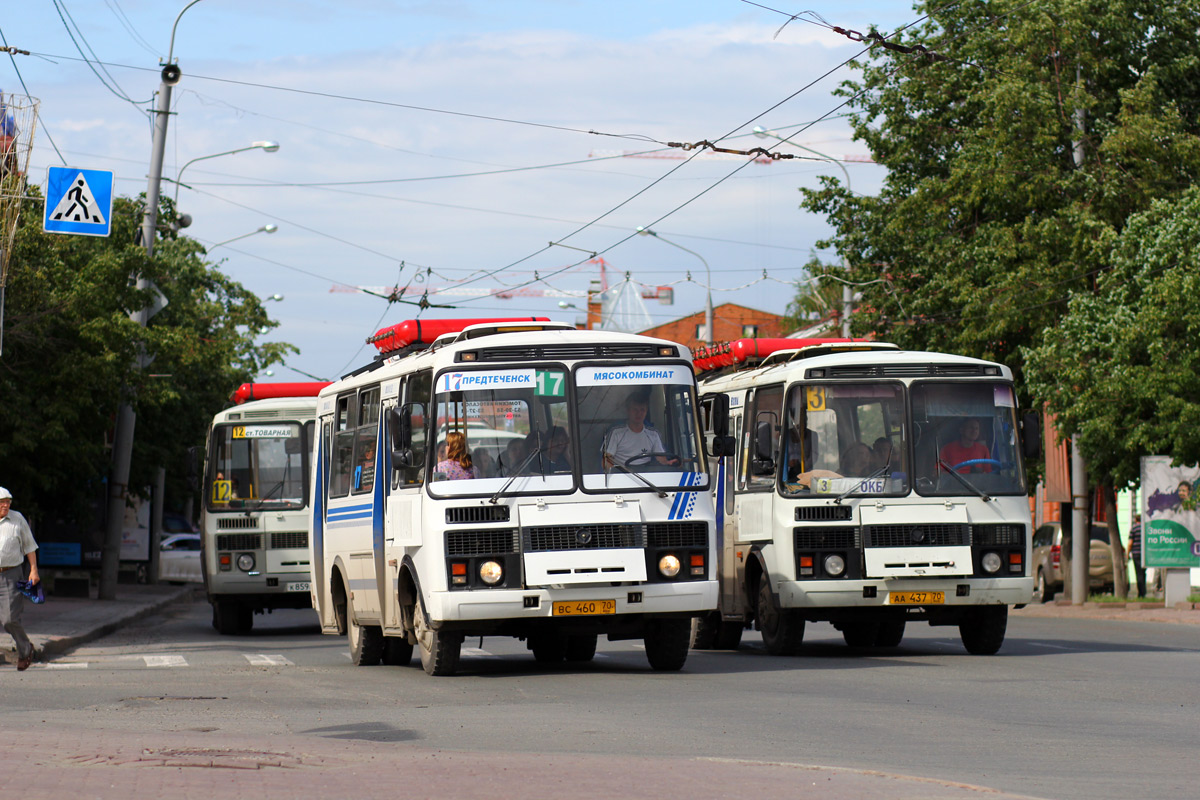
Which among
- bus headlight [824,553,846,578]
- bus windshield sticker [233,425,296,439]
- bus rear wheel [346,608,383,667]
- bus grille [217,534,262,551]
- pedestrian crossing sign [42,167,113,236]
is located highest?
pedestrian crossing sign [42,167,113,236]

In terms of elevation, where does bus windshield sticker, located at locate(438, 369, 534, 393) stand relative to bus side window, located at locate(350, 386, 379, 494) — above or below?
above

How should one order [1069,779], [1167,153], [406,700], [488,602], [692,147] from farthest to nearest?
[1167,153], [692,147], [488,602], [406,700], [1069,779]

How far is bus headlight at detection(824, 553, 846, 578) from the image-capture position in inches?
670

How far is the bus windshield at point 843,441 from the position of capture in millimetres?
17172

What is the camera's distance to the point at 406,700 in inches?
530

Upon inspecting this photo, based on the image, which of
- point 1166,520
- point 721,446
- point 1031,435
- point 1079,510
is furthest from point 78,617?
point 1079,510

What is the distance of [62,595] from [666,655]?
24.0 meters

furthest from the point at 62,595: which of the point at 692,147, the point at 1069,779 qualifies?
the point at 1069,779

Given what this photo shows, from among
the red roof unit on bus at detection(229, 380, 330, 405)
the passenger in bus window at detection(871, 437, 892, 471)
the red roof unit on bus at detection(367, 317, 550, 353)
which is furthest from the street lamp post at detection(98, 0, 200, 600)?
the passenger in bus window at detection(871, 437, 892, 471)

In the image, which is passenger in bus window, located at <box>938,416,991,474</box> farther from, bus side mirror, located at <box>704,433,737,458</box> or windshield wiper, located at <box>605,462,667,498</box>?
windshield wiper, located at <box>605,462,667,498</box>

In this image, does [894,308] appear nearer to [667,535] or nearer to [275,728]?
[667,535]

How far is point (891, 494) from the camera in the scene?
17.1 metres

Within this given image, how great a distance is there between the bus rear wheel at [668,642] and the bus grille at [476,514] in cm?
173

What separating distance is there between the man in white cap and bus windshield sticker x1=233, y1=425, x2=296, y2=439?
25.7ft
